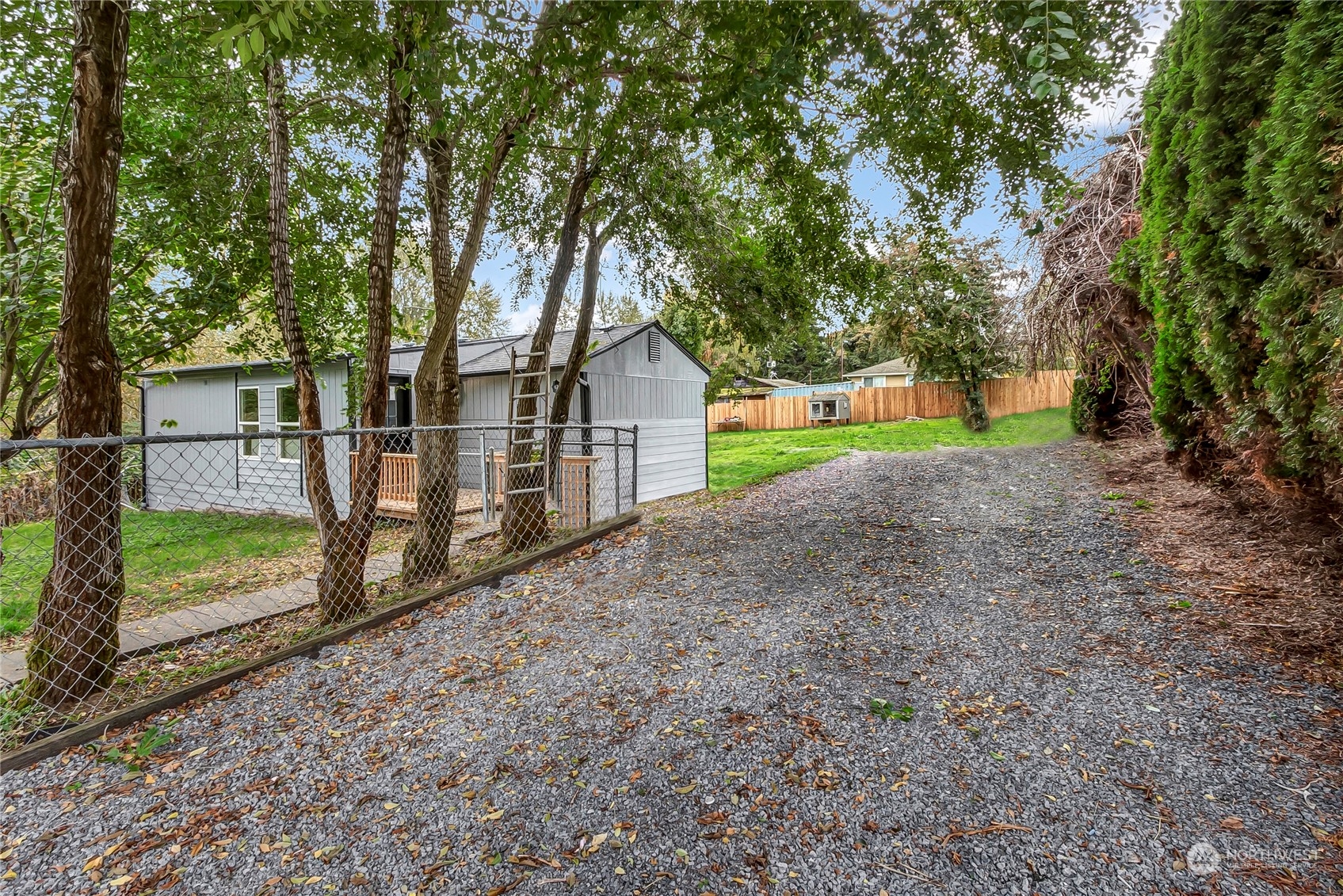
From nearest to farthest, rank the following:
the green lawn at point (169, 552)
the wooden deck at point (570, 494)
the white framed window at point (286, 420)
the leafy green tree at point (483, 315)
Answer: the green lawn at point (169, 552)
the wooden deck at point (570, 494)
the white framed window at point (286, 420)
the leafy green tree at point (483, 315)

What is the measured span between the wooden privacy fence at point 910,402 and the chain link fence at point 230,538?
1006 cm

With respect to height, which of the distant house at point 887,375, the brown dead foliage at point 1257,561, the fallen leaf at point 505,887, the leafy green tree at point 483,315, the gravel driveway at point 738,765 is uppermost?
the leafy green tree at point 483,315

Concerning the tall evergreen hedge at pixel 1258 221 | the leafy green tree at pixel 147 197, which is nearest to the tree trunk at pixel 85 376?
the leafy green tree at pixel 147 197

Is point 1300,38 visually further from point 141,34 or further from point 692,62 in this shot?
point 141,34

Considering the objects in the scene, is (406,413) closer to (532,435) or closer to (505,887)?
(532,435)

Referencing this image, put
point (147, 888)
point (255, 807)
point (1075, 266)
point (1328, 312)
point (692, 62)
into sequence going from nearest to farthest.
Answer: point (147, 888), point (255, 807), point (1328, 312), point (692, 62), point (1075, 266)

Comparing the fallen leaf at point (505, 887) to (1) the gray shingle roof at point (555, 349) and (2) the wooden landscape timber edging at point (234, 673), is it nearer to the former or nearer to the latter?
(2) the wooden landscape timber edging at point (234, 673)

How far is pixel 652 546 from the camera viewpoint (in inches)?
212

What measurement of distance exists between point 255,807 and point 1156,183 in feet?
19.4

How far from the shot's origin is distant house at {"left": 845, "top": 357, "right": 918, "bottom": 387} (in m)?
29.5

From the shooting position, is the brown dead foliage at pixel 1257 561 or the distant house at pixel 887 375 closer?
the brown dead foliage at pixel 1257 561

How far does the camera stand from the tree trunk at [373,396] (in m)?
3.72

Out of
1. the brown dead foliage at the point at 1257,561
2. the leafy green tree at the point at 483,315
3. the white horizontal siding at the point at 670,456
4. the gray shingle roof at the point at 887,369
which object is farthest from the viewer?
the gray shingle roof at the point at 887,369

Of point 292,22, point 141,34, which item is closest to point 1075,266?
point 292,22
